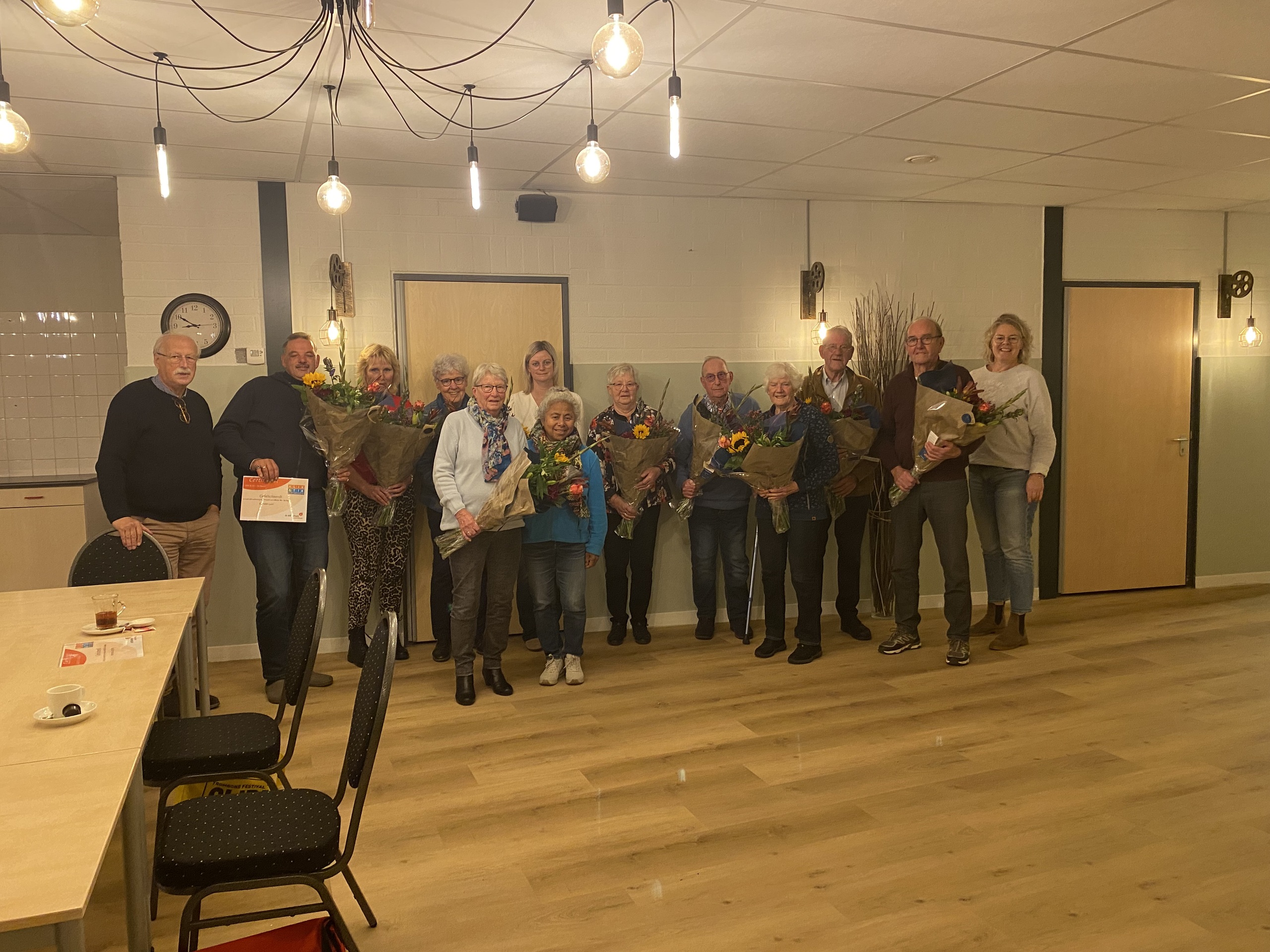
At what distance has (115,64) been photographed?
11.3ft

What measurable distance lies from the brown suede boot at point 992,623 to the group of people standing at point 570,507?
0.01 m

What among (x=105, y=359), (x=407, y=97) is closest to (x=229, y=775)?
(x=407, y=97)

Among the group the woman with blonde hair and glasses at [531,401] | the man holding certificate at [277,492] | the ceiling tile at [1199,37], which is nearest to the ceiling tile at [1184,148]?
the ceiling tile at [1199,37]

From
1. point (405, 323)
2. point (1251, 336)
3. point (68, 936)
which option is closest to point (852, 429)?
point (405, 323)

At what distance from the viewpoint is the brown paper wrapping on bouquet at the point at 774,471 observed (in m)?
4.94

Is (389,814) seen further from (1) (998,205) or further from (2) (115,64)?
(1) (998,205)

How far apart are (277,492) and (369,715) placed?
2715 millimetres

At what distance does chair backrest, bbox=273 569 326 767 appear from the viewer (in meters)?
2.91

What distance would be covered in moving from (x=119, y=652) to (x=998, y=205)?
6.05m

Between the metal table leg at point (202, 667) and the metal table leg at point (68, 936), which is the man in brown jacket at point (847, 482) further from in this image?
the metal table leg at point (68, 936)

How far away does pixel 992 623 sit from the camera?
5.79 meters

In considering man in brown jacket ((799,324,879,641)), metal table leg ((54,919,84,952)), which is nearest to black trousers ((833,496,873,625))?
man in brown jacket ((799,324,879,641))

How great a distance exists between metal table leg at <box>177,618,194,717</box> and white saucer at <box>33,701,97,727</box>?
39.2 inches

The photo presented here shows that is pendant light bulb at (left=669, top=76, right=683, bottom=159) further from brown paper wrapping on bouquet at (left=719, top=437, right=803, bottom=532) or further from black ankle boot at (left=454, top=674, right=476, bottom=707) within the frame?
black ankle boot at (left=454, top=674, right=476, bottom=707)
